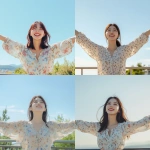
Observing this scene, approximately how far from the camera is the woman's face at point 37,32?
144cm

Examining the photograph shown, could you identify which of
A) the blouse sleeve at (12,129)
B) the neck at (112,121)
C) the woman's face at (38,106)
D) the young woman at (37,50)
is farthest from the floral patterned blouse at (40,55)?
the neck at (112,121)

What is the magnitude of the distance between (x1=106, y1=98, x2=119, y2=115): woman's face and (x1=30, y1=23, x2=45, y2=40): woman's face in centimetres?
47

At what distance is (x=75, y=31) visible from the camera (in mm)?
1473

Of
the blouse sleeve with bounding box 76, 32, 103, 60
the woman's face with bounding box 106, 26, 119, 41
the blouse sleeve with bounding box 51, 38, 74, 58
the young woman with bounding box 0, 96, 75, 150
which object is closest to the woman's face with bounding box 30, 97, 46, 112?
the young woman with bounding box 0, 96, 75, 150

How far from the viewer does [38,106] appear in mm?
1471

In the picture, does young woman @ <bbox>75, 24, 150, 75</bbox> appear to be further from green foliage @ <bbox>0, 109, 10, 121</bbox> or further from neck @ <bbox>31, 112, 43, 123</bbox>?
green foliage @ <bbox>0, 109, 10, 121</bbox>

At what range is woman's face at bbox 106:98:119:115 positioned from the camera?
146 centimetres

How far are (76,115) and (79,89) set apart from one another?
0.13 meters

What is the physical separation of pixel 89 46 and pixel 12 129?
1.82 ft

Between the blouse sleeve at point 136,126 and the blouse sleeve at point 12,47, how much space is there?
2.07 ft

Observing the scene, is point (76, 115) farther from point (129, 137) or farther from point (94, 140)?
point (129, 137)

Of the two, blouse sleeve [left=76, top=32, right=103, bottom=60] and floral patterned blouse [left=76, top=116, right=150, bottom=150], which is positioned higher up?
blouse sleeve [left=76, top=32, right=103, bottom=60]

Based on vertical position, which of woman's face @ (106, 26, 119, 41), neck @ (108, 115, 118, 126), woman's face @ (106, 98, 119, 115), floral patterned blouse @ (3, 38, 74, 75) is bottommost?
neck @ (108, 115, 118, 126)

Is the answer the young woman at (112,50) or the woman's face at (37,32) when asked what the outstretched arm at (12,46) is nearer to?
the woman's face at (37,32)
